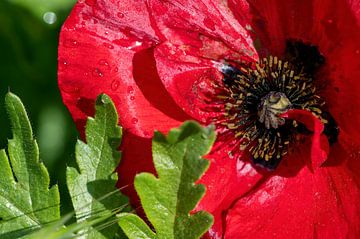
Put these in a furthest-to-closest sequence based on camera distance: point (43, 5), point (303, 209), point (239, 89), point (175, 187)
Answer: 1. point (43, 5)
2. point (239, 89)
3. point (303, 209)
4. point (175, 187)

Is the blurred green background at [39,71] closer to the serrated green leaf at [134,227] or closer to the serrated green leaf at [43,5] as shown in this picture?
the serrated green leaf at [43,5]

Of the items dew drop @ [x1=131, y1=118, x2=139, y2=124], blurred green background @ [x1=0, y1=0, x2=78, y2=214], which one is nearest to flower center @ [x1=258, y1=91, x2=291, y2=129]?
dew drop @ [x1=131, y1=118, x2=139, y2=124]

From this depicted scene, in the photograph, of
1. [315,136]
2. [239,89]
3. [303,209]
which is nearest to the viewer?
[315,136]

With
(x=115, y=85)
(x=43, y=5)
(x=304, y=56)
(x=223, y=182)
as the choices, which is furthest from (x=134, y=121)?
(x=43, y=5)

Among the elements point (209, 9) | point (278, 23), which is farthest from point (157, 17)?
point (278, 23)

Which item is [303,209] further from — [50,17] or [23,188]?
[50,17]

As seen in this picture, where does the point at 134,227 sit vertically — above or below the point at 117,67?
below

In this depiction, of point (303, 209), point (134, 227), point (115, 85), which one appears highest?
point (115, 85)
